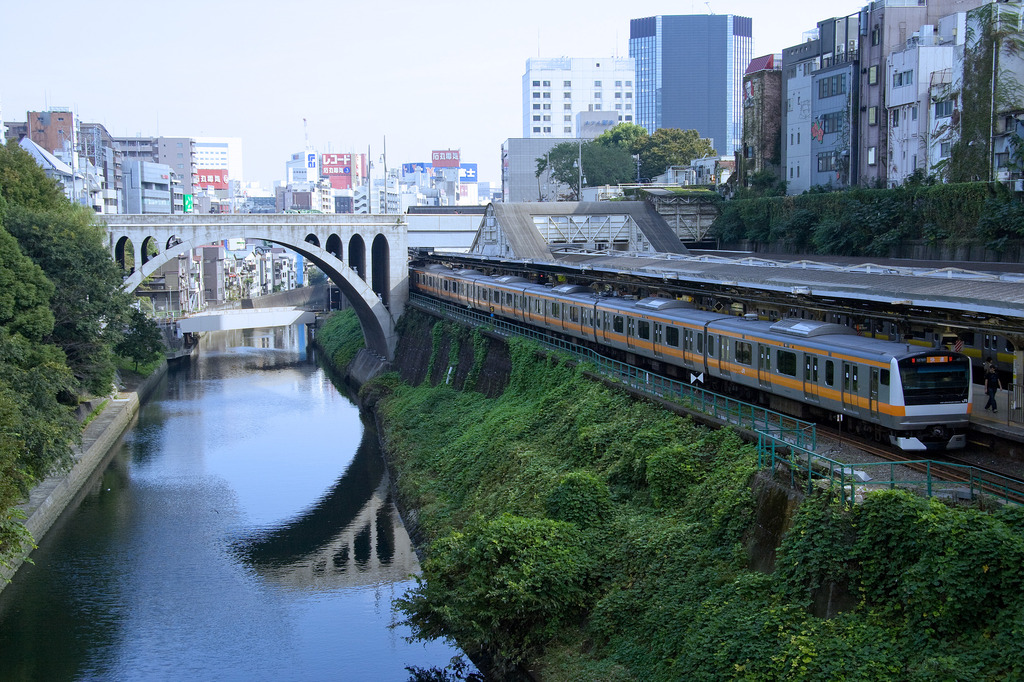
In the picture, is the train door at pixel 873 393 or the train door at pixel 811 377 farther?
the train door at pixel 811 377

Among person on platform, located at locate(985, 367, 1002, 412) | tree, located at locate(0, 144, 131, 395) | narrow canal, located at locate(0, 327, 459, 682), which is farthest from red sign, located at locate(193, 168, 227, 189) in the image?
person on platform, located at locate(985, 367, 1002, 412)

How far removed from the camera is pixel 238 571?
23.4 metres

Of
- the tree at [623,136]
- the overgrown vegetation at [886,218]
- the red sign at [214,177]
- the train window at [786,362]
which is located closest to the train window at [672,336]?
the train window at [786,362]

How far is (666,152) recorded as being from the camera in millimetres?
79750

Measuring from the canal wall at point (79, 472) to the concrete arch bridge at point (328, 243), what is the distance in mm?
6254

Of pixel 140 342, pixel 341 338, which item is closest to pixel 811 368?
pixel 140 342

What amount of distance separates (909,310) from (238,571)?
623 inches

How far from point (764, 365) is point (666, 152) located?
204ft

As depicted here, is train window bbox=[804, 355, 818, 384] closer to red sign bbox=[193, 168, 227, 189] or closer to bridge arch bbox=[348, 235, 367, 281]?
bridge arch bbox=[348, 235, 367, 281]

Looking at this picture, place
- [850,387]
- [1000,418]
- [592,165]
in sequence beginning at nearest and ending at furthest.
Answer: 1. [1000,418]
2. [850,387]
3. [592,165]

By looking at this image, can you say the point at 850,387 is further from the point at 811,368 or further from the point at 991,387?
the point at 991,387

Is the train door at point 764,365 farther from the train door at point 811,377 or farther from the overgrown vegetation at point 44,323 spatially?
the overgrown vegetation at point 44,323

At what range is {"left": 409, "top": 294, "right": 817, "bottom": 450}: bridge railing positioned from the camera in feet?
53.7

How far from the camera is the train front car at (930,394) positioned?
15.7 meters
